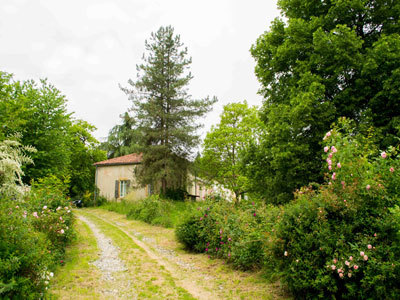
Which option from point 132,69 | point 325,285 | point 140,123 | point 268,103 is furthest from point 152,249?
point 132,69

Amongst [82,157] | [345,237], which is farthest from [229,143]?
[82,157]

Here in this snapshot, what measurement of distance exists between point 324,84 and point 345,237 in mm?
8549

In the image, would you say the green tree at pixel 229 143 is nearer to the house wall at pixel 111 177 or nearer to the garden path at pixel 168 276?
the house wall at pixel 111 177

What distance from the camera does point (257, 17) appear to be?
11734 millimetres

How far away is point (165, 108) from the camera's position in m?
20.7

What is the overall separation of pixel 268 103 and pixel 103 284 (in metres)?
10.9

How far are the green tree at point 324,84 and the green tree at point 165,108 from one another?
9026mm

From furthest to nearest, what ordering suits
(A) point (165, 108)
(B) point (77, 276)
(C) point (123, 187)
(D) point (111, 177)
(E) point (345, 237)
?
(D) point (111, 177)
(C) point (123, 187)
(A) point (165, 108)
(B) point (77, 276)
(E) point (345, 237)

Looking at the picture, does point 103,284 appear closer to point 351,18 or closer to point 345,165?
point 345,165

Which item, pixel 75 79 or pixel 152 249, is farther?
pixel 75 79

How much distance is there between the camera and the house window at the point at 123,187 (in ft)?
78.3

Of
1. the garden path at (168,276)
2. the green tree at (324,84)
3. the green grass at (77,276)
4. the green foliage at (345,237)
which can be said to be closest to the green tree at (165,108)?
the green tree at (324,84)

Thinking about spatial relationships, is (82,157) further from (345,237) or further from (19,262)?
(345,237)

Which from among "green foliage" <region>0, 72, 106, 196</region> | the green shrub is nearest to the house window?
"green foliage" <region>0, 72, 106, 196</region>
